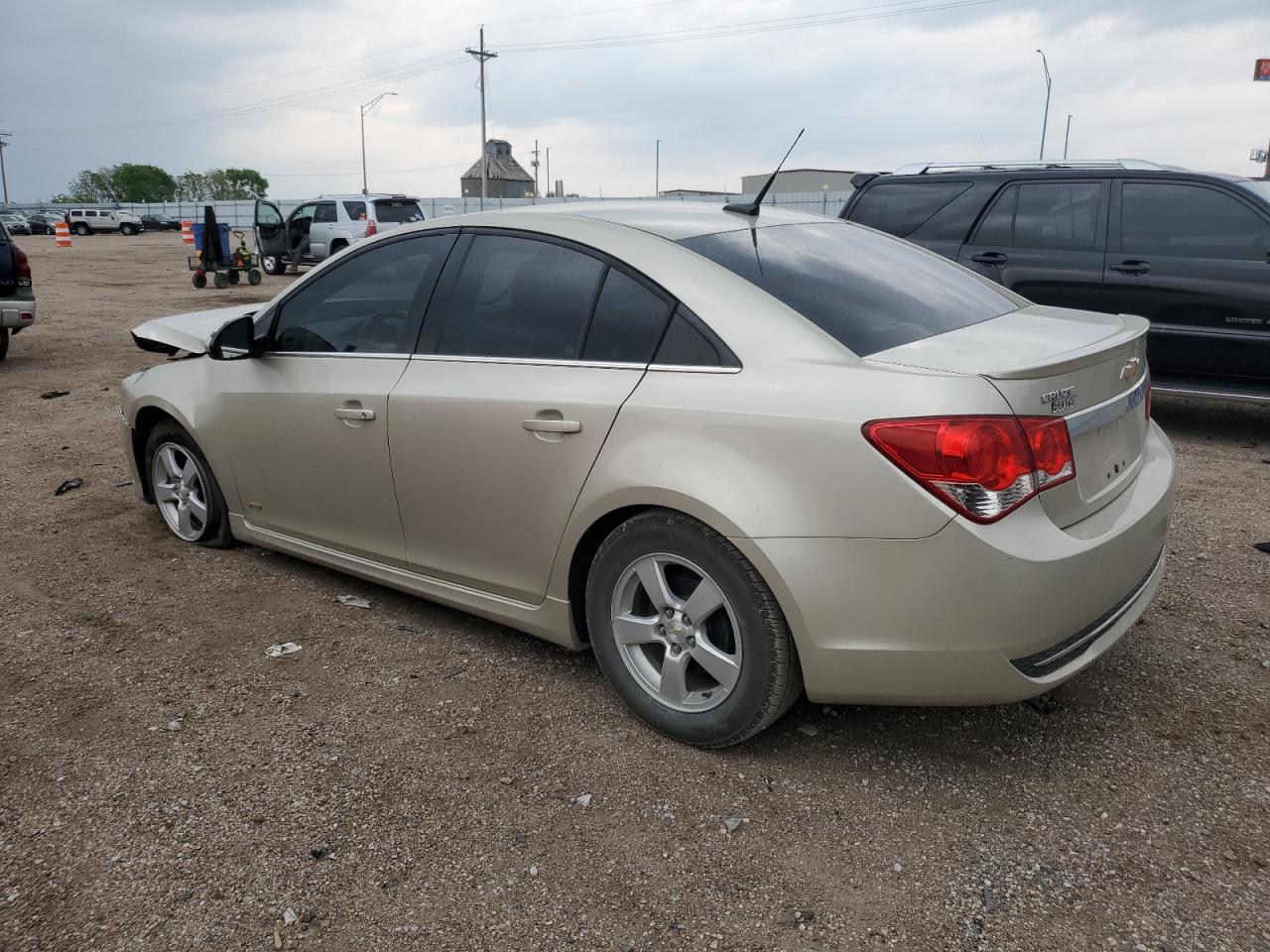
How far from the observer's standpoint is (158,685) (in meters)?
3.41

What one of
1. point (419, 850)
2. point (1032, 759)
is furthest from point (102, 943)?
point (1032, 759)

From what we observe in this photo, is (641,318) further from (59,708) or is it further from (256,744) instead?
(59,708)

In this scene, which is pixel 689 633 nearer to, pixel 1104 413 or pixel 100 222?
pixel 1104 413

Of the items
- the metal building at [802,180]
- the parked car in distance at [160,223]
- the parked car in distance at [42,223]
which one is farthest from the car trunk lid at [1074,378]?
the parked car in distance at [160,223]

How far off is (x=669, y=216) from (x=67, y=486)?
4.44 metres

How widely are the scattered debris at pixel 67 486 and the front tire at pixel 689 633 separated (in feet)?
13.8

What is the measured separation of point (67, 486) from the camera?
19.2ft

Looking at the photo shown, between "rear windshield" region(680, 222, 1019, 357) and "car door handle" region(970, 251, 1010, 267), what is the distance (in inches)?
162

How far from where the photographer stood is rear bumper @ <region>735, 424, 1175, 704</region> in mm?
2389

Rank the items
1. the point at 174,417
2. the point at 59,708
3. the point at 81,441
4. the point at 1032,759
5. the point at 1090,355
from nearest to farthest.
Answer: the point at 1090,355 → the point at 1032,759 → the point at 59,708 → the point at 174,417 → the point at 81,441

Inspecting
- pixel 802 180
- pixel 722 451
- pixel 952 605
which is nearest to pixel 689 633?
pixel 722 451

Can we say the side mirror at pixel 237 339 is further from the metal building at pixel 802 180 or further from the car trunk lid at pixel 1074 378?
the metal building at pixel 802 180

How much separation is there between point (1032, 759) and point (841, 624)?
0.86m

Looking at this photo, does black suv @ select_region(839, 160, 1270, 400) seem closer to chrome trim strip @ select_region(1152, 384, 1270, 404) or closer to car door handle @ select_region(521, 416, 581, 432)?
chrome trim strip @ select_region(1152, 384, 1270, 404)
